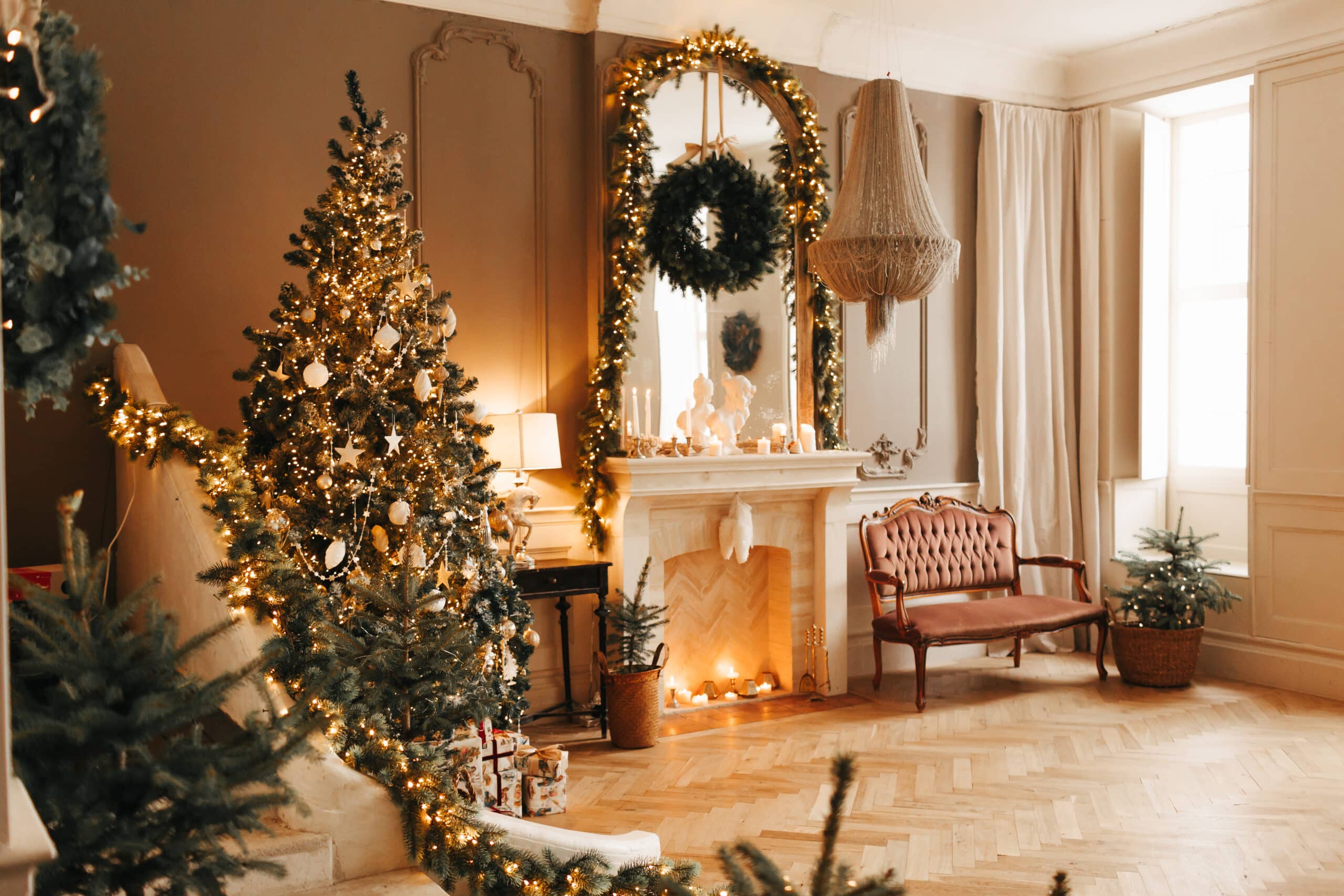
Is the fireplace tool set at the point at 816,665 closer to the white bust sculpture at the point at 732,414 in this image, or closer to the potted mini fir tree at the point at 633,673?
the potted mini fir tree at the point at 633,673

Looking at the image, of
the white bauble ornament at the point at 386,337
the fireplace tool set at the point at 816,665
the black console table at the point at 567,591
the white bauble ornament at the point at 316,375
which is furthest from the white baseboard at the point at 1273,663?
the white bauble ornament at the point at 316,375

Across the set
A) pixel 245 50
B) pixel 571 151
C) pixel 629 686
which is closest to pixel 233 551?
pixel 629 686

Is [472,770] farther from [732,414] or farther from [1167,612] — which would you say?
[1167,612]

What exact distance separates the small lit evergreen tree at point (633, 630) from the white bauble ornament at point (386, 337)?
1.87 metres

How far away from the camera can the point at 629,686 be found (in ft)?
16.7

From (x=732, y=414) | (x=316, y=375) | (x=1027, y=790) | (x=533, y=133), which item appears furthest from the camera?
(x=732, y=414)

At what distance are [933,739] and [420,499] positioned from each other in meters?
2.80

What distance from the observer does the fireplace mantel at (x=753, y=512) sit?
5.54m

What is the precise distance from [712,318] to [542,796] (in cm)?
288

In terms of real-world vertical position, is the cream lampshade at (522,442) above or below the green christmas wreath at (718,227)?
below

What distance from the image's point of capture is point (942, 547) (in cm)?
641

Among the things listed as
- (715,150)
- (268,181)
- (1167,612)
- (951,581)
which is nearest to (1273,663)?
(1167,612)

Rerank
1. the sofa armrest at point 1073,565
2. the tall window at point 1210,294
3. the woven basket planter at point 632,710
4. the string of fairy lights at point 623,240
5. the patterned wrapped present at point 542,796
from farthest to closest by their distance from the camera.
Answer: the tall window at point 1210,294
the sofa armrest at point 1073,565
the string of fairy lights at point 623,240
the woven basket planter at point 632,710
the patterned wrapped present at point 542,796

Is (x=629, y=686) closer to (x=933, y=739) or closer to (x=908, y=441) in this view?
(x=933, y=739)
